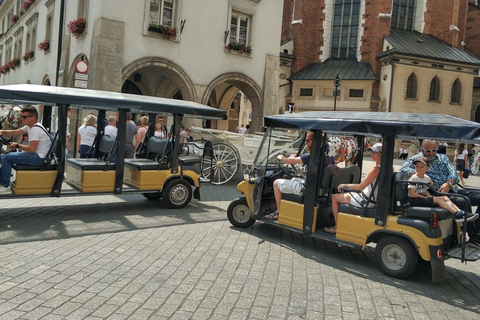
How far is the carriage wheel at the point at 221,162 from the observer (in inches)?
500

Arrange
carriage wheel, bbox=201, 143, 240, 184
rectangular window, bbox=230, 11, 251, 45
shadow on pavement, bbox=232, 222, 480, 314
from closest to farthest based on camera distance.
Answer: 1. shadow on pavement, bbox=232, 222, 480, 314
2. carriage wheel, bbox=201, 143, 240, 184
3. rectangular window, bbox=230, 11, 251, 45

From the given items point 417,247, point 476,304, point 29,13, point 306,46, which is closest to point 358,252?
point 417,247

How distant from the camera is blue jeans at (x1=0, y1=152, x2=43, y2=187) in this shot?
667cm

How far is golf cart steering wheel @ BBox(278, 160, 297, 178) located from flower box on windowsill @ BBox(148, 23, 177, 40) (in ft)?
38.0

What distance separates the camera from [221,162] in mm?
12633

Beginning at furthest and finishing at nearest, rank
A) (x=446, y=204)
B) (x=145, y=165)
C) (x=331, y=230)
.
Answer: (x=145, y=165) → (x=331, y=230) → (x=446, y=204)

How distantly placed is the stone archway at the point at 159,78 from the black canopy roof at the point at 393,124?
1196cm

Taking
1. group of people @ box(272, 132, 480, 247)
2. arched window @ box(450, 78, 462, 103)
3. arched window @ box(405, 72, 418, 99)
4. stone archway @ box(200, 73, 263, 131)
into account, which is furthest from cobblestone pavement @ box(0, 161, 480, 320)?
arched window @ box(450, 78, 462, 103)

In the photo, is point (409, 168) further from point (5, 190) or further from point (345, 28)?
point (345, 28)

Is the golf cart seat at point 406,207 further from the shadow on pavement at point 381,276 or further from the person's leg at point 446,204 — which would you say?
the shadow on pavement at point 381,276

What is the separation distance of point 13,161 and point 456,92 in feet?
114

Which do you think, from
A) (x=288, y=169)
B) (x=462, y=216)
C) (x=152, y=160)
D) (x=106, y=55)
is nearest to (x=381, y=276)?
(x=462, y=216)

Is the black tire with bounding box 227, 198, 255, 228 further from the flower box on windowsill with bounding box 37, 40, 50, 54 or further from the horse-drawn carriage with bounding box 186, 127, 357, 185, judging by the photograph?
the flower box on windowsill with bounding box 37, 40, 50, 54

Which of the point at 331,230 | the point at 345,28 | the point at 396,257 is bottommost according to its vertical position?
the point at 396,257
